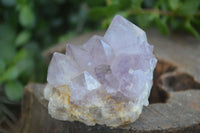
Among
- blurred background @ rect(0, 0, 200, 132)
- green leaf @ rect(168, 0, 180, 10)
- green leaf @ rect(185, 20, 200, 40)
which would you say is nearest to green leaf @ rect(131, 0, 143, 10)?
blurred background @ rect(0, 0, 200, 132)

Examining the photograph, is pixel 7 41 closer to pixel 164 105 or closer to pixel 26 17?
pixel 26 17

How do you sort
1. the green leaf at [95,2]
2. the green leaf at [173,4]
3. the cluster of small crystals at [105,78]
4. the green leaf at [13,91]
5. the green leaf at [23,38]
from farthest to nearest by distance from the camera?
the green leaf at [23,38]
the green leaf at [95,2]
the green leaf at [173,4]
the green leaf at [13,91]
the cluster of small crystals at [105,78]

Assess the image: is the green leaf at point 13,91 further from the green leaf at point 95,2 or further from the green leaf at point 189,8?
the green leaf at point 189,8

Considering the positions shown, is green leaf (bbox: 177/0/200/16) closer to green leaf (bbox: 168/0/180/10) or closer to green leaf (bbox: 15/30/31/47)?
green leaf (bbox: 168/0/180/10)

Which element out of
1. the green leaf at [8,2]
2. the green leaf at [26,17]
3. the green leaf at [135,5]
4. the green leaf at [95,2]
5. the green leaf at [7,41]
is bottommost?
the green leaf at [7,41]

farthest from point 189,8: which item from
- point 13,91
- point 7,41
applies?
point 7,41

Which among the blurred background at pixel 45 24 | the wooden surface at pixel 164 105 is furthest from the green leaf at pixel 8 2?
the wooden surface at pixel 164 105
